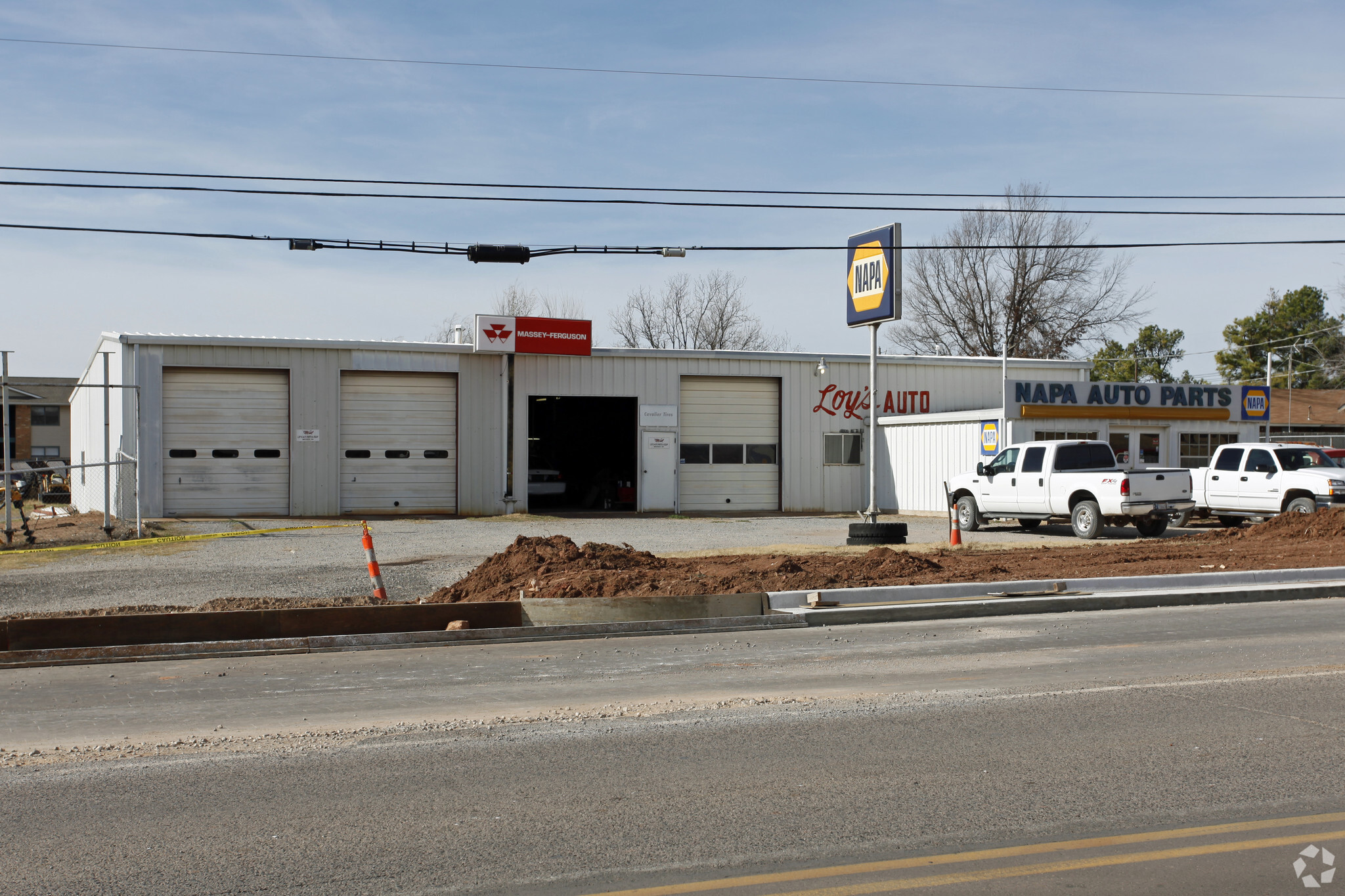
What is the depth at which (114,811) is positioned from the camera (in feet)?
18.2

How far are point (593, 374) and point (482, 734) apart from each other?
2518 centimetres

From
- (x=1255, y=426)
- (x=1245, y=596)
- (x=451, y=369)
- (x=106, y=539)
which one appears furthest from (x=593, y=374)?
(x=1245, y=596)

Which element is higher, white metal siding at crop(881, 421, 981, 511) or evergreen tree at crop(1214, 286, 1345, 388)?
evergreen tree at crop(1214, 286, 1345, 388)

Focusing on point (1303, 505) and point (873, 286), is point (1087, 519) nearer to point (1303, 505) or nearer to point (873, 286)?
point (1303, 505)

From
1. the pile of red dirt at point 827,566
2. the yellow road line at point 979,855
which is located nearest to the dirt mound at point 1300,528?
the pile of red dirt at point 827,566

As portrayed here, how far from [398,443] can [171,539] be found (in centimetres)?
947

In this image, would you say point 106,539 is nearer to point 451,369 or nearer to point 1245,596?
point 451,369

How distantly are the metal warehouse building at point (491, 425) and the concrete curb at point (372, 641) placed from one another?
17237 mm

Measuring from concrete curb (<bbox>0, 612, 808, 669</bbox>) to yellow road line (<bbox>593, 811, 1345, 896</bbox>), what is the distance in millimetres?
7095

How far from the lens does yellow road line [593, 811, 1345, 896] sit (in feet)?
14.7

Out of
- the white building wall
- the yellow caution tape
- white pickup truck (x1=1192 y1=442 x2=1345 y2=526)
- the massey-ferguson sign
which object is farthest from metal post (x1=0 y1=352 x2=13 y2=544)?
white pickup truck (x1=1192 y1=442 x2=1345 y2=526)

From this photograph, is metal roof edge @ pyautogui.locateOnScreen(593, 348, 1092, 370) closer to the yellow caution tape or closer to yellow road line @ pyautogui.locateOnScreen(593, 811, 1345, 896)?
the yellow caution tape

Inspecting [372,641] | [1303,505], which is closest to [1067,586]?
[372,641]

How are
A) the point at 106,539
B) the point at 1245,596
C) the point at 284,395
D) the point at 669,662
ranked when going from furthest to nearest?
1. the point at 284,395
2. the point at 106,539
3. the point at 1245,596
4. the point at 669,662
